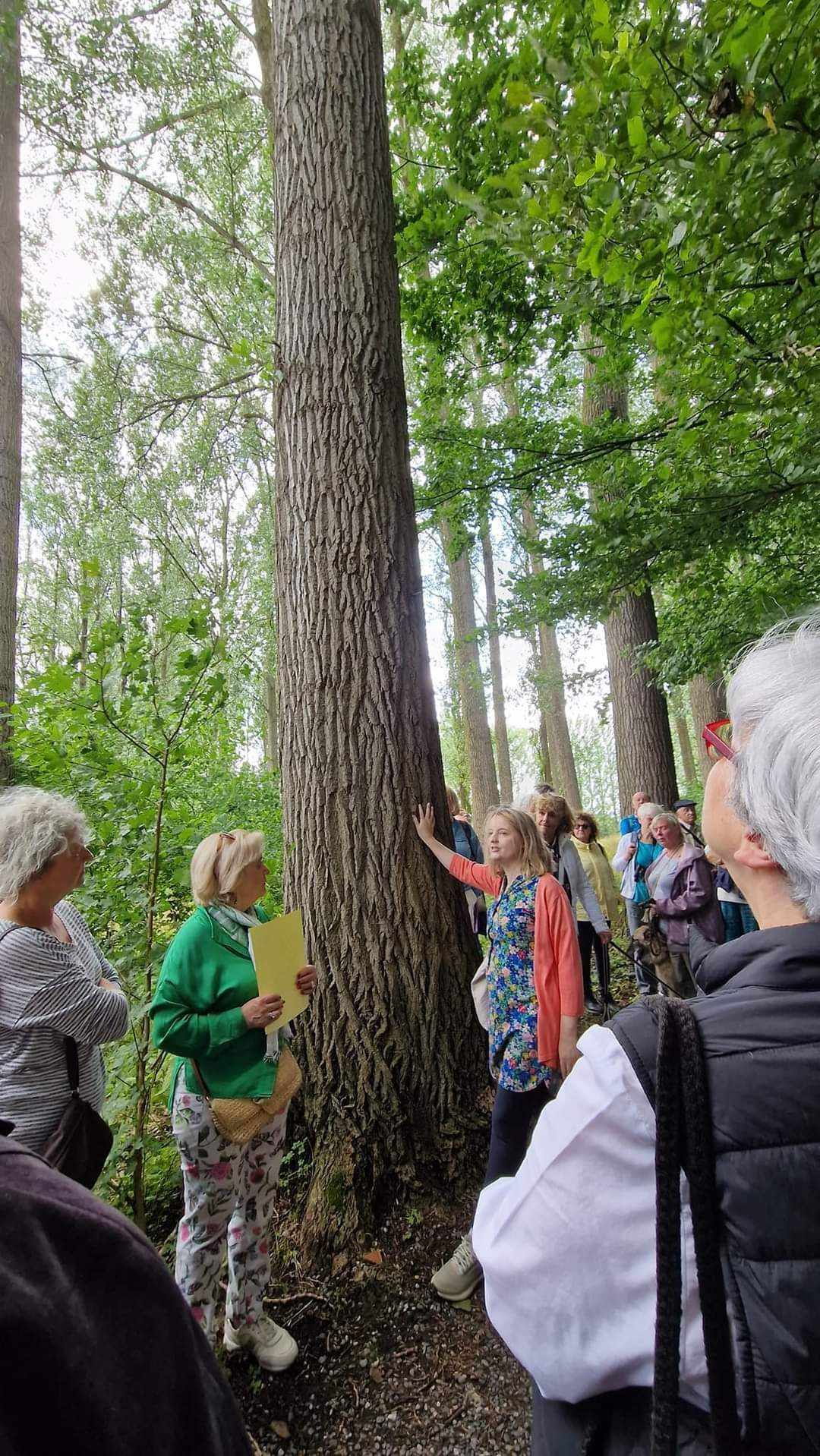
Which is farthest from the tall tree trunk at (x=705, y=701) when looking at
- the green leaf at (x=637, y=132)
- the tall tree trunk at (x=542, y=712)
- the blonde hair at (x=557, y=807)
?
the green leaf at (x=637, y=132)

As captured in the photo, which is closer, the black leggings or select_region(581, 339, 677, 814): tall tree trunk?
the black leggings

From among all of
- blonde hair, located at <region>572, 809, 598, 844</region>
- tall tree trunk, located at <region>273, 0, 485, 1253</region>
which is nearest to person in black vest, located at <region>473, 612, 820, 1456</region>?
tall tree trunk, located at <region>273, 0, 485, 1253</region>

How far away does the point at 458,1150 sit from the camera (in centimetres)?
255

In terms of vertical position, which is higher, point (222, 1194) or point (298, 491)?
point (298, 491)

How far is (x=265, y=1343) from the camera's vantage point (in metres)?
2.03

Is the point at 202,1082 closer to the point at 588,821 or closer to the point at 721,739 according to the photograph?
the point at 721,739

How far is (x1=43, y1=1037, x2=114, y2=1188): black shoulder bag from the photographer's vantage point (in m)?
1.81

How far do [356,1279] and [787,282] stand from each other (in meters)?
4.18

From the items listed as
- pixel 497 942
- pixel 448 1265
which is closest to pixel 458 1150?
pixel 448 1265

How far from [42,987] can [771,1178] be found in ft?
6.18

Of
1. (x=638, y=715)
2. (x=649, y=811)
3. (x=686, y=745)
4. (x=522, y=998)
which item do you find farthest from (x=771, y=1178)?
(x=686, y=745)

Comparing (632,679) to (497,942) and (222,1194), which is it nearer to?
(497,942)

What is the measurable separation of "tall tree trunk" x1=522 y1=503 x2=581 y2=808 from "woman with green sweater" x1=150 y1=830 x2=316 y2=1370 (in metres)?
10.9

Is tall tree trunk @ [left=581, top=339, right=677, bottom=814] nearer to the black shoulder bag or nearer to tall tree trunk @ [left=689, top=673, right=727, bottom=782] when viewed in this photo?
tall tree trunk @ [left=689, top=673, right=727, bottom=782]
